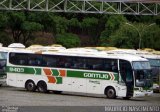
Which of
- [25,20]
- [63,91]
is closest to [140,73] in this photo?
[63,91]

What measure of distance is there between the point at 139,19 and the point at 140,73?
49.3 meters

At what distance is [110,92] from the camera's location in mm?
29953

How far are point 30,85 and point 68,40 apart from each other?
3741 centimetres

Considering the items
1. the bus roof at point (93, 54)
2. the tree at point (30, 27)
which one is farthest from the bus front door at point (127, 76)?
the tree at point (30, 27)

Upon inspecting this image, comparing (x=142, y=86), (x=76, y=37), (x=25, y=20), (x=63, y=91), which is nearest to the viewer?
(x=142, y=86)

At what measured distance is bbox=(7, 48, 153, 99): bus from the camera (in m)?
29.5

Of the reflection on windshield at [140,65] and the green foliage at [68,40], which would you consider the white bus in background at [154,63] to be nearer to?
the reflection on windshield at [140,65]

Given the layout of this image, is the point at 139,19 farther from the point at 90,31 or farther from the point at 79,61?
the point at 79,61

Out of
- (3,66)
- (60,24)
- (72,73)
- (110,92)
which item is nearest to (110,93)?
(110,92)

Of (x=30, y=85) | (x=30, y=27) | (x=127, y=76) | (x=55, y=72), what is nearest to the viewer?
(x=127, y=76)

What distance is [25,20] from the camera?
66.4m

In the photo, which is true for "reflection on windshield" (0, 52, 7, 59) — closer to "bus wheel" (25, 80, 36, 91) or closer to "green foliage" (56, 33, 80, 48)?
"bus wheel" (25, 80, 36, 91)

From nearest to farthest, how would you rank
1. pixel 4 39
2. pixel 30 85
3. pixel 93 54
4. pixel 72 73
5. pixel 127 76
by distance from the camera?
pixel 127 76
pixel 93 54
pixel 72 73
pixel 30 85
pixel 4 39

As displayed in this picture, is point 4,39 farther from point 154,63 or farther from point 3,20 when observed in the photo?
point 154,63
